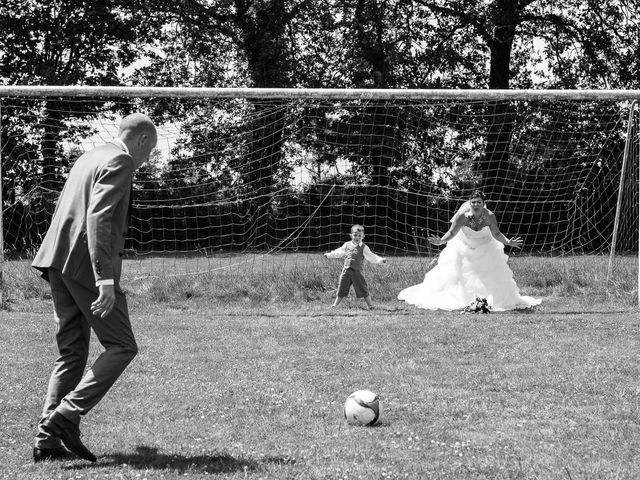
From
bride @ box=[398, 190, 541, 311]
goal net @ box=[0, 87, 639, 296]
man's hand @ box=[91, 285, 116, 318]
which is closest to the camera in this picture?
man's hand @ box=[91, 285, 116, 318]

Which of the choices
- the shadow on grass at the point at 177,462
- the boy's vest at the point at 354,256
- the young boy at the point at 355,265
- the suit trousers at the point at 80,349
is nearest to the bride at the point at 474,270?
→ the young boy at the point at 355,265

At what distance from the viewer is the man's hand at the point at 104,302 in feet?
15.9

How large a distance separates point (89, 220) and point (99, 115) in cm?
1237

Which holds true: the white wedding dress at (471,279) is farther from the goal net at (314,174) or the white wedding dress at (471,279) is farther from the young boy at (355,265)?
the goal net at (314,174)

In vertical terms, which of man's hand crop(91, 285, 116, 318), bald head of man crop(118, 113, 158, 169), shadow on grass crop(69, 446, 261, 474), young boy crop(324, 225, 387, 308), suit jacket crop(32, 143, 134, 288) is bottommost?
shadow on grass crop(69, 446, 261, 474)

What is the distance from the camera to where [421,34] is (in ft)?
89.1

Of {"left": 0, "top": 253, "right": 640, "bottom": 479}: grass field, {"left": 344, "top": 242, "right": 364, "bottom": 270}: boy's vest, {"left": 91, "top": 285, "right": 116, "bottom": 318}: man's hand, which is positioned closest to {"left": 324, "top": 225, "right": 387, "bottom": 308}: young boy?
{"left": 344, "top": 242, "right": 364, "bottom": 270}: boy's vest

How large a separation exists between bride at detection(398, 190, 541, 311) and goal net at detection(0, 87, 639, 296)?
8.27 feet

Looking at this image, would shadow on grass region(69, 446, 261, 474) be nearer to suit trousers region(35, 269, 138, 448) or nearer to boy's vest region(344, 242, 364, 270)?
suit trousers region(35, 269, 138, 448)

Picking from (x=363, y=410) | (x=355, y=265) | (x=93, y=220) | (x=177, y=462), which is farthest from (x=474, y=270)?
(x=93, y=220)

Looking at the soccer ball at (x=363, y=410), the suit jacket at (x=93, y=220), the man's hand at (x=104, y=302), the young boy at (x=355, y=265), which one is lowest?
the soccer ball at (x=363, y=410)

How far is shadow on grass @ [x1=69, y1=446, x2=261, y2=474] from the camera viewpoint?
4.93 metres

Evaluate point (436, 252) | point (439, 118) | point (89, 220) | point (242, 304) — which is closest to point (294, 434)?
point (89, 220)

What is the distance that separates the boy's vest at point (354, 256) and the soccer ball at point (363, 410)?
665 cm
